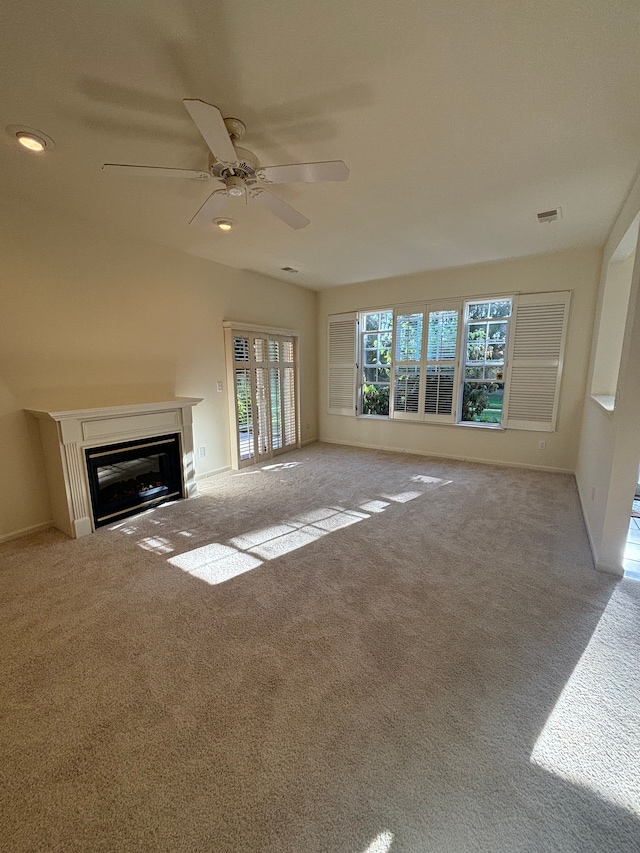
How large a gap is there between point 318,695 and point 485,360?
4662mm

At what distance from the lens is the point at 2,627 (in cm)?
191

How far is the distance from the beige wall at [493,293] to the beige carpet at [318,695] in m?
2.04

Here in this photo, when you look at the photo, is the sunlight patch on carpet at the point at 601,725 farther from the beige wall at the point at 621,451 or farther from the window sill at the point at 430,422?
the window sill at the point at 430,422

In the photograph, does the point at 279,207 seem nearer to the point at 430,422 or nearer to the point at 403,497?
the point at 403,497

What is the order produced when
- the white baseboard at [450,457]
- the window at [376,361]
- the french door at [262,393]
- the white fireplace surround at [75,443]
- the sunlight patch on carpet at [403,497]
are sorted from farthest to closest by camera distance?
the window at [376,361] → the french door at [262,393] → the white baseboard at [450,457] → the sunlight patch on carpet at [403,497] → the white fireplace surround at [75,443]

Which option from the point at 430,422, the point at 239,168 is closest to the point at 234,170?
the point at 239,168

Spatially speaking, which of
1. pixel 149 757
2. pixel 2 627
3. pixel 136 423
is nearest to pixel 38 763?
pixel 149 757

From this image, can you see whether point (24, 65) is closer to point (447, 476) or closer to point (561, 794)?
point (561, 794)

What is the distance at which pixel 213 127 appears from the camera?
155cm

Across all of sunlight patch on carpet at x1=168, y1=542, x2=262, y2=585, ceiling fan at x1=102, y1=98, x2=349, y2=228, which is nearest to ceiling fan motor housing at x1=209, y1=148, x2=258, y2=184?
ceiling fan at x1=102, y1=98, x2=349, y2=228

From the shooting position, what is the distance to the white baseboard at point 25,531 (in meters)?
2.87

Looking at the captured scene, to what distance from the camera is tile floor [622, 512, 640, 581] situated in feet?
7.71

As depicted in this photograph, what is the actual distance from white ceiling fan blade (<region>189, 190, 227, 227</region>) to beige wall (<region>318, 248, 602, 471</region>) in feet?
11.7

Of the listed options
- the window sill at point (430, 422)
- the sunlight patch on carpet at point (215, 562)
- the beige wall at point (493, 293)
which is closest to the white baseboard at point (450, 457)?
the beige wall at point (493, 293)
